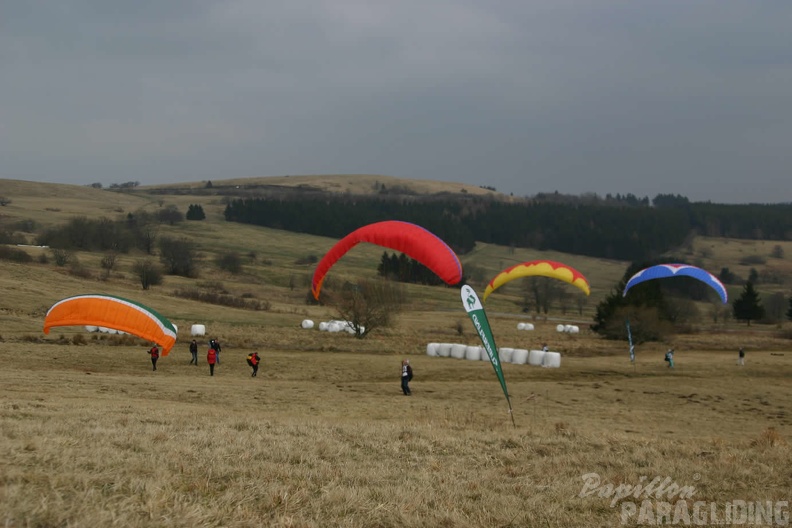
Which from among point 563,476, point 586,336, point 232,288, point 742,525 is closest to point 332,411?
point 563,476

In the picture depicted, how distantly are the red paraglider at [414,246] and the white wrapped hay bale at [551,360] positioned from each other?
1568 cm

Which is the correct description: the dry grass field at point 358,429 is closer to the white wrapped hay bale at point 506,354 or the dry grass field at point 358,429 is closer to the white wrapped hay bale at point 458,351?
the white wrapped hay bale at point 458,351

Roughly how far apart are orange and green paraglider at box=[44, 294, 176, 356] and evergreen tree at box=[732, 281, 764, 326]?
226ft

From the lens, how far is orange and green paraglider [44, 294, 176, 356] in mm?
23875

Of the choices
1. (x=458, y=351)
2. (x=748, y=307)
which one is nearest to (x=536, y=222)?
(x=748, y=307)

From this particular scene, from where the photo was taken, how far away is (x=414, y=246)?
1930 centimetres

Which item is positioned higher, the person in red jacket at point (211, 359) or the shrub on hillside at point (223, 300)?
the person in red jacket at point (211, 359)

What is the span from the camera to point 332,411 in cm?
1866

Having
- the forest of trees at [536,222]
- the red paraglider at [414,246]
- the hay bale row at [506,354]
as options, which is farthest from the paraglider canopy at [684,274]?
the forest of trees at [536,222]

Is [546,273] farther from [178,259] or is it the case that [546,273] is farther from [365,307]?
[178,259]

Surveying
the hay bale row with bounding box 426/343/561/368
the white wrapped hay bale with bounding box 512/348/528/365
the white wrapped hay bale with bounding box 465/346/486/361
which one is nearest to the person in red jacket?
the hay bale row with bounding box 426/343/561/368

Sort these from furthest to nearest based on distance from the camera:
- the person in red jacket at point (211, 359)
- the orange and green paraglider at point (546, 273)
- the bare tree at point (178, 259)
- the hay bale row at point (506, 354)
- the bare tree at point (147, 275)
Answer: the bare tree at point (178, 259) → the bare tree at point (147, 275) → the orange and green paraglider at point (546, 273) → the hay bale row at point (506, 354) → the person in red jacket at point (211, 359)

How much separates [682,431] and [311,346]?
24.9 m

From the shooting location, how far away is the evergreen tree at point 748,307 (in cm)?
7744
